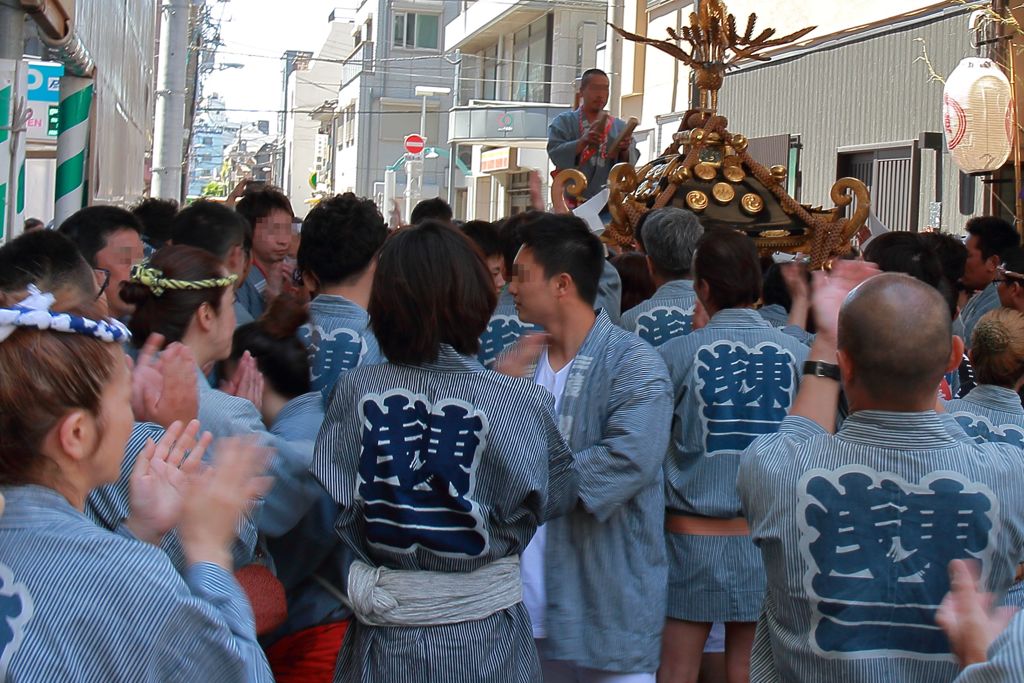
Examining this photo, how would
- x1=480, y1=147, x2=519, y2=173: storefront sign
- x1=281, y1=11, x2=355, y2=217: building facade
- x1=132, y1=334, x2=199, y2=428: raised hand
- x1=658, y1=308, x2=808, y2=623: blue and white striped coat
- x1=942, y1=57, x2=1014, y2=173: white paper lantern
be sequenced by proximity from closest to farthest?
x1=132, y1=334, x2=199, y2=428: raised hand → x1=658, y1=308, x2=808, y2=623: blue and white striped coat → x1=942, y1=57, x2=1014, y2=173: white paper lantern → x1=480, y1=147, x2=519, y2=173: storefront sign → x1=281, y1=11, x2=355, y2=217: building facade

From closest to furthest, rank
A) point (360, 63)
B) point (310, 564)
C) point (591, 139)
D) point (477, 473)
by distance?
point (477, 473)
point (310, 564)
point (591, 139)
point (360, 63)

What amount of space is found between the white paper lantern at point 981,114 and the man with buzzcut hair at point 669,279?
4.97 metres

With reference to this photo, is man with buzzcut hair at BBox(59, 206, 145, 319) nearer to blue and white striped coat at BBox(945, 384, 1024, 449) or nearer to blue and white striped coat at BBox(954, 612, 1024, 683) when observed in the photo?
blue and white striped coat at BBox(945, 384, 1024, 449)

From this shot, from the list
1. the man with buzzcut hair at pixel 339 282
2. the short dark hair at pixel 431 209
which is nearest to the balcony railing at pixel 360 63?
→ the short dark hair at pixel 431 209

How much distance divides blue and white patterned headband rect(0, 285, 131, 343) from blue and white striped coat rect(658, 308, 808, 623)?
253 centimetres

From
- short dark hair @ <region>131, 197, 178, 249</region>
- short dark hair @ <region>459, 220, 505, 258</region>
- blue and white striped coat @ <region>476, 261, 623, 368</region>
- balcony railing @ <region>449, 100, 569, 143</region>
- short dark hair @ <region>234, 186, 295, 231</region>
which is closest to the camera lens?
blue and white striped coat @ <region>476, 261, 623, 368</region>

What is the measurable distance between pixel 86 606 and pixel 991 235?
18.7 ft

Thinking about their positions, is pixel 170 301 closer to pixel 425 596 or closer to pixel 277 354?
pixel 277 354

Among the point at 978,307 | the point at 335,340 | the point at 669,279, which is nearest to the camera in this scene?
the point at 335,340

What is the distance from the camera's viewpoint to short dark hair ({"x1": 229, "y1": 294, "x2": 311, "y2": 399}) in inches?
135

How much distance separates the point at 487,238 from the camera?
5.77 meters

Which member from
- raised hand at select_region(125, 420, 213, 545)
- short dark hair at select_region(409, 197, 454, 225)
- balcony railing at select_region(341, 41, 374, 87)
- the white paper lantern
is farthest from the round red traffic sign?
raised hand at select_region(125, 420, 213, 545)

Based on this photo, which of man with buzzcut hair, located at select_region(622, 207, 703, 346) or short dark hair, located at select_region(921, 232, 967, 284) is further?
short dark hair, located at select_region(921, 232, 967, 284)

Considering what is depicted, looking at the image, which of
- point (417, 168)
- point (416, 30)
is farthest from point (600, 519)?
point (416, 30)
